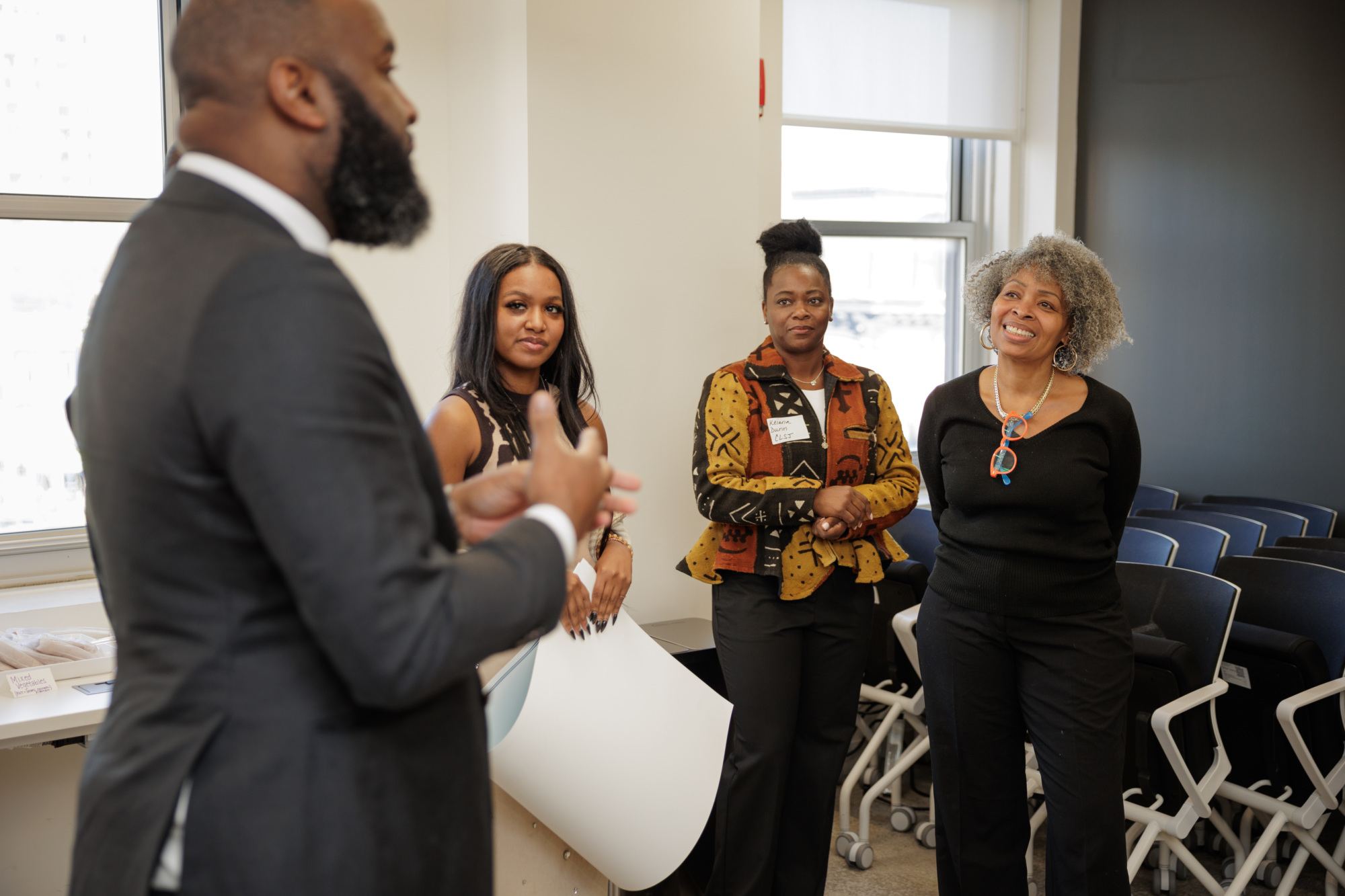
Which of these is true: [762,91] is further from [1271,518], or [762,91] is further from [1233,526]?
[1271,518]

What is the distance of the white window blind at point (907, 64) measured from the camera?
14.1ft

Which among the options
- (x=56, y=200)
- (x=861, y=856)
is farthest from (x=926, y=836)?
(x=56, y=200)

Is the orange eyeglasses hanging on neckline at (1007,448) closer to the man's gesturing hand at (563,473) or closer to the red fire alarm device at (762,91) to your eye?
the man's gesturing hand at (563,473)

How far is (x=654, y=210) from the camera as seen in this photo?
3.03 metres

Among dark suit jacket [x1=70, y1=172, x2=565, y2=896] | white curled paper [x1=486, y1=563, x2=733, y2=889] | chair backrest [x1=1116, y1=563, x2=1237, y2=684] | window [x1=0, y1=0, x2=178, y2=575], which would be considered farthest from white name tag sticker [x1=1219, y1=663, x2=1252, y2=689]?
window [x1=0, y1=0, x2=178, y2=575]

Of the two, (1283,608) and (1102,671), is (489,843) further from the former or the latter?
(1283,608)

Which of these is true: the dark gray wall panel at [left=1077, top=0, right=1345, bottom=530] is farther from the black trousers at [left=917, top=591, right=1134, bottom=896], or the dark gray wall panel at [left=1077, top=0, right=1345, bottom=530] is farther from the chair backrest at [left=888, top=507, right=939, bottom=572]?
the black trousers at [left=917, top=591, right=1134, bottom=896]

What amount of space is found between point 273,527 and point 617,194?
2.35 m

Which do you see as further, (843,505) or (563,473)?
(843,505)

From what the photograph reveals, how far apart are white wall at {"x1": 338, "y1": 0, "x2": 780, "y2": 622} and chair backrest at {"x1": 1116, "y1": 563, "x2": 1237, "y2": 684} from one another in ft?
4.17

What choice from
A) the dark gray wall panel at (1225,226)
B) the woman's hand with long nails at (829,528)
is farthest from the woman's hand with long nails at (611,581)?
the dark gray wall panel at (1225,226)

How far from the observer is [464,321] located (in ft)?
→ 7.03

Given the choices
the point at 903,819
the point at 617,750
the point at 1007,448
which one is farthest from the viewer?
the point at 903,819

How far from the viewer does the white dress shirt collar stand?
833mm
